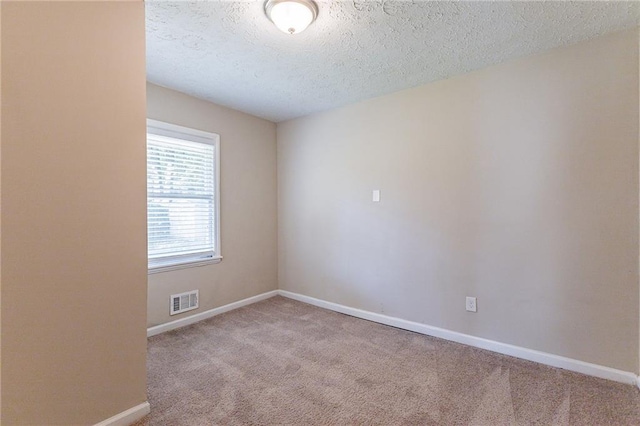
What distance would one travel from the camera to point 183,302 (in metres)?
3.08

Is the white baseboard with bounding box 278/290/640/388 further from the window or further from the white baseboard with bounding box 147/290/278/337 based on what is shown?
the window

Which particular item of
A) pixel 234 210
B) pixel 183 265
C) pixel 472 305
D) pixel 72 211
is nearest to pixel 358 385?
pixel 472 305

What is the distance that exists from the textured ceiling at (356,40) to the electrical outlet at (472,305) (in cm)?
202

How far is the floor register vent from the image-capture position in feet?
9.87

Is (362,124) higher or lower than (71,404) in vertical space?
higher

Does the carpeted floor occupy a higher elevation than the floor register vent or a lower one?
lower

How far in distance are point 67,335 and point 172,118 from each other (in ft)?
7.34

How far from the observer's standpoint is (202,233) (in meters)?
3.31

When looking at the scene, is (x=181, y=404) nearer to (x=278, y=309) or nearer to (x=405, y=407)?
(x=405, y=407)

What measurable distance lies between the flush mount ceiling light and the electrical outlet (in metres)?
2.54

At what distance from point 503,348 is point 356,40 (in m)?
2.71

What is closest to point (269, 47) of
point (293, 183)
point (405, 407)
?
point (293, 183)

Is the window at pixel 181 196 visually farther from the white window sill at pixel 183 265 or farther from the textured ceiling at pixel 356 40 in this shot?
the textured ceiling at pixel 356 40

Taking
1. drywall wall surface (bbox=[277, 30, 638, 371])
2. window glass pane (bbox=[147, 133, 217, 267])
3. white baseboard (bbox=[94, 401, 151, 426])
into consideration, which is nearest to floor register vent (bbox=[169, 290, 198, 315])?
window glass pane (bbox=[147, 133, 217, 267])
